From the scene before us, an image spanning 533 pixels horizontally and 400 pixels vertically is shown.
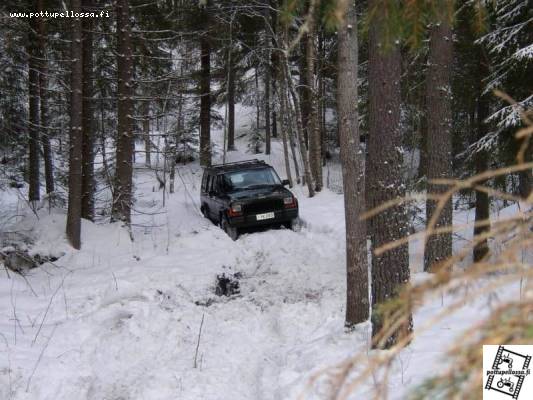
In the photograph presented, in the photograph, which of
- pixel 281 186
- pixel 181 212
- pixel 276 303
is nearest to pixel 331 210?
pixel 281 186

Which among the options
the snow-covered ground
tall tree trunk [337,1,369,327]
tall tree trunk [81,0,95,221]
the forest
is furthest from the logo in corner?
tall tree trunk [81,0,95,221]

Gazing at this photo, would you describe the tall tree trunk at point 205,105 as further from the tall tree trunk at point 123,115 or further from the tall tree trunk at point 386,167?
the tall tree trunk at point 386,167

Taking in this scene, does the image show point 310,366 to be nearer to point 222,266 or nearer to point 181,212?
point 222,266

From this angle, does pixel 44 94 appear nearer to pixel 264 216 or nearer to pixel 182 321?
pixel 264 216

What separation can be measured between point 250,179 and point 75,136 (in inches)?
189

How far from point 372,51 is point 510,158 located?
4774 millimetres

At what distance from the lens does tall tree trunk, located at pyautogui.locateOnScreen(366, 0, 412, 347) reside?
223 inches

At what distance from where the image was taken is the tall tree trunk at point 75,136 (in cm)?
1066

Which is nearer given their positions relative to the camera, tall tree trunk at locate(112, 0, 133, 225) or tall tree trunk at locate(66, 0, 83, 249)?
tall tree trunk at locate(66, 0, 83, 249)

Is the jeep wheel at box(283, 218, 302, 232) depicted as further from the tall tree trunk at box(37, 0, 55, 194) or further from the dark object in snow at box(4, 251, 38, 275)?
the tall tree trunk at box(37, 0, 55, 194)

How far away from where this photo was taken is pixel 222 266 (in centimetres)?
1025

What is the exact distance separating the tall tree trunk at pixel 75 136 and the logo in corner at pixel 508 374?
10.1 metres

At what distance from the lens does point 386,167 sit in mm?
5762

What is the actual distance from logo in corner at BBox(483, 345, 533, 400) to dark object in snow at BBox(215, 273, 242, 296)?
6.89 meters
